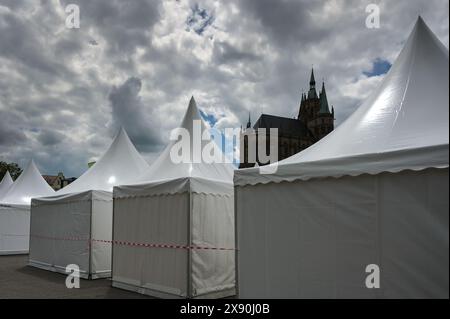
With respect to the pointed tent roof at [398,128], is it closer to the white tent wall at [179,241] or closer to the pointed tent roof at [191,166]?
the white tent wall at [179,241]

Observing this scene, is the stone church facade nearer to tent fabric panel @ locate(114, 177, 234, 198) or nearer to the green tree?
the green tree

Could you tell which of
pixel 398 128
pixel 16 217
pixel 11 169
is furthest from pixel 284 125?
pixel 398 128

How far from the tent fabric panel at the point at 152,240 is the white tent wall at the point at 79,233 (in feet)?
5.77

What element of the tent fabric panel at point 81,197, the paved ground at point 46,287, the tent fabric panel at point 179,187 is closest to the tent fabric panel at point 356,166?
the tent fabric panel at point 179,187

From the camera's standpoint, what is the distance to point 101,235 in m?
11.5

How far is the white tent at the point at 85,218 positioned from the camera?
11.3 meters

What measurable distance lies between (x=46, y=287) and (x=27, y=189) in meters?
12.1

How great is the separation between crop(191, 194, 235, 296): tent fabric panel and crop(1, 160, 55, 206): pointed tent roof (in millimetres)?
14223

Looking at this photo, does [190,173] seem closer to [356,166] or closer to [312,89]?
[356,166]

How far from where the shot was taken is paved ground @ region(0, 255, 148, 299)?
347 inches

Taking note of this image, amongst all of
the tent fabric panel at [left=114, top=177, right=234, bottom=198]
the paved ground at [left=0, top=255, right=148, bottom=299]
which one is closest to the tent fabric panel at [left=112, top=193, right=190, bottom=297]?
the tent fabric panel at [left=114, top=177, right=234, bottom=198]

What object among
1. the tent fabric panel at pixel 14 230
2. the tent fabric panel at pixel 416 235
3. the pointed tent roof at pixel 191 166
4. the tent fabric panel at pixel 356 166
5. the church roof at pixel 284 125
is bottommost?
the tent fabric panel at pixel 14 230

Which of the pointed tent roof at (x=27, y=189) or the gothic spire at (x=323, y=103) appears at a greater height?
the gothic spire at (x=323, y=103)
